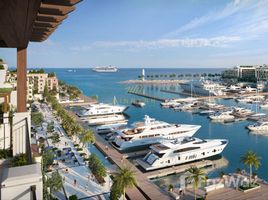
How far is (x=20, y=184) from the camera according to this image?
3.36m

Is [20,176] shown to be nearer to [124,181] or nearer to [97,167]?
[124,181]

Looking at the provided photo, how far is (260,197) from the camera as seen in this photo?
18.8m

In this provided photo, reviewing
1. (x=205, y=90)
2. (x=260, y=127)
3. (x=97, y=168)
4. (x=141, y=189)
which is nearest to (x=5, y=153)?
(x=141, y=189)

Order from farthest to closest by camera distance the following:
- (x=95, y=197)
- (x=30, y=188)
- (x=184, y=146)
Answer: (x=184, y=146) → (x=95, y=197) → (x=30, y=188)

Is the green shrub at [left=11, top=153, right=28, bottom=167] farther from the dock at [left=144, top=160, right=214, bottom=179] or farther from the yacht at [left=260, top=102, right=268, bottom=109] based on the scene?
the yacht at [left=260, top=102, right=268, bottom=109]

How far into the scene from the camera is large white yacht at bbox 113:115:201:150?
32.1 metres

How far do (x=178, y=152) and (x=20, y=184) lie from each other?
82.5 feet

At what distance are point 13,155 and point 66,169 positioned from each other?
16.5 metres

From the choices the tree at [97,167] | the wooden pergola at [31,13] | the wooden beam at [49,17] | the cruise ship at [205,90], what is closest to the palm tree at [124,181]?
the tree at [97,167]

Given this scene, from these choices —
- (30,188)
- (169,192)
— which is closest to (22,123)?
(30,188)

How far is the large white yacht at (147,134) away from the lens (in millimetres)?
32106

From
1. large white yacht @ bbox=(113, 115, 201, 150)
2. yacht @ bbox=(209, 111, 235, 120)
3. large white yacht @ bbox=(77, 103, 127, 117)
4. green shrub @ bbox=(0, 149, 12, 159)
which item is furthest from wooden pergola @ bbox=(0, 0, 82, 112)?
yacht @ bbox=(209, 111, 235, 120)

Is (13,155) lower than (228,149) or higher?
higher

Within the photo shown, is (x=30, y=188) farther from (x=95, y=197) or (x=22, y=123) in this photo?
(x=95, y=197)
